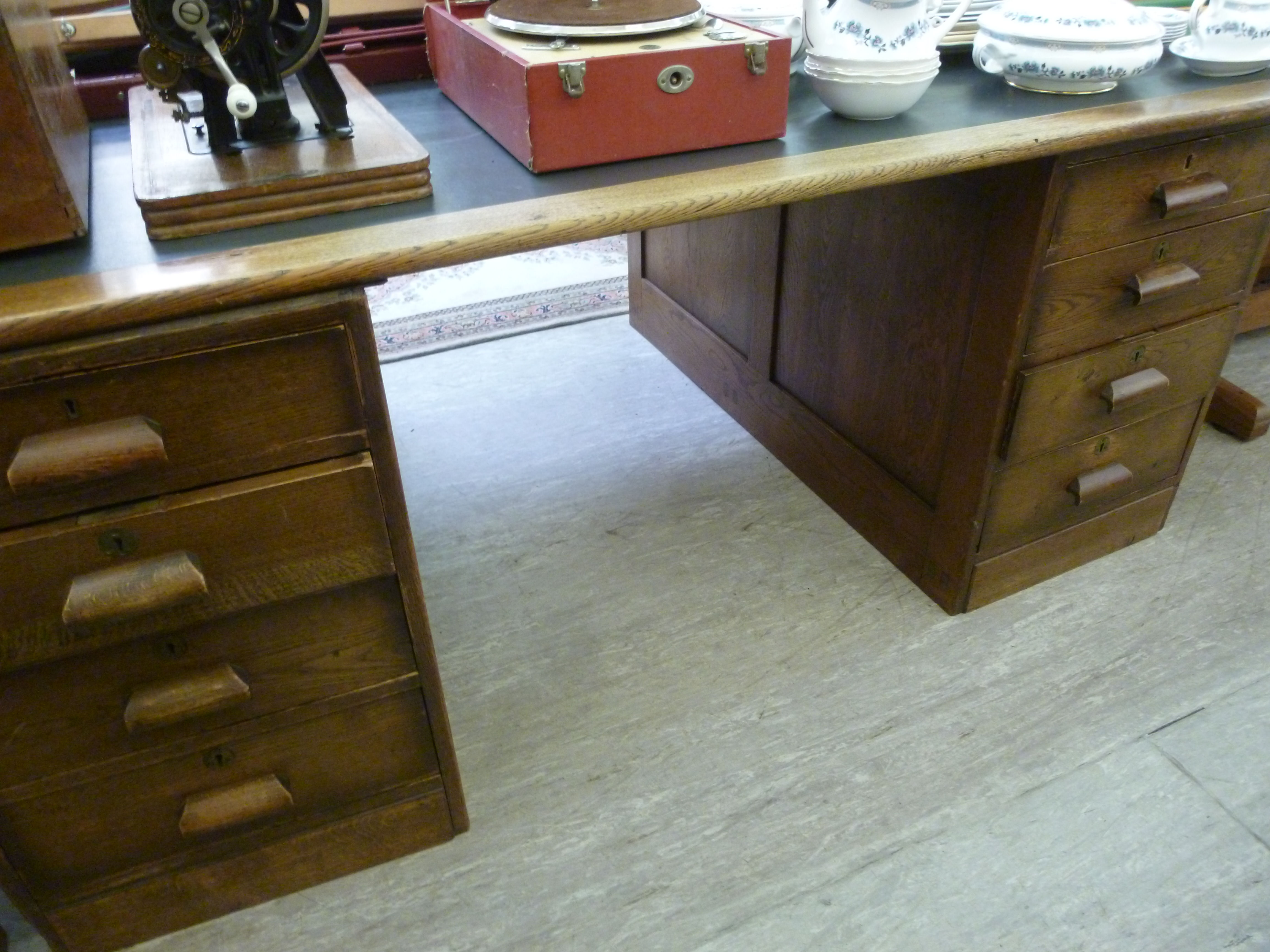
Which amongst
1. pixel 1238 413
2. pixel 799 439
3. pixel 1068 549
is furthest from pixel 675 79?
pixel 1238 413

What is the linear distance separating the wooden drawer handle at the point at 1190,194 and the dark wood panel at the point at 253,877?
114cm

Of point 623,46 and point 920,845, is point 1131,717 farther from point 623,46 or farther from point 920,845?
point 623,46

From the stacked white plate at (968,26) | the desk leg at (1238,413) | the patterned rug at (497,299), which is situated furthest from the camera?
the patterned rug at (497,299)

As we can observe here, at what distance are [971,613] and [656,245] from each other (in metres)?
1.06

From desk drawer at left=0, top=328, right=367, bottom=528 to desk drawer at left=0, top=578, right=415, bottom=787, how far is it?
6.4 inches

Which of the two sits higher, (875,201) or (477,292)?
(875,201)

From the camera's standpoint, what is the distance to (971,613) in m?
1.43

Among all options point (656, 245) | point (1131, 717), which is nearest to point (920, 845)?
point (1131, 717)

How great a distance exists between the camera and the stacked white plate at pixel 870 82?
101 centimetres

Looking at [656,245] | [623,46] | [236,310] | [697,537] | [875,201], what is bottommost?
[697,537]

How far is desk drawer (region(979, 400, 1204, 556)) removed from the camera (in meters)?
1.33

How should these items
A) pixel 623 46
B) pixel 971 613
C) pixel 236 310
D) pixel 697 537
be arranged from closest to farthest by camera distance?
pixel 236 310
pixel 623 46
pixel 971 613
pixel 697 537

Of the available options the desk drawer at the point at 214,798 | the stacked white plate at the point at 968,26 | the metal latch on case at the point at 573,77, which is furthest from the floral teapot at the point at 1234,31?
the desk drawer at the point at 214,798

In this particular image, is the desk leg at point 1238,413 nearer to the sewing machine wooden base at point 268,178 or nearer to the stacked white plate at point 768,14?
the stacked white plate at point 768,14
